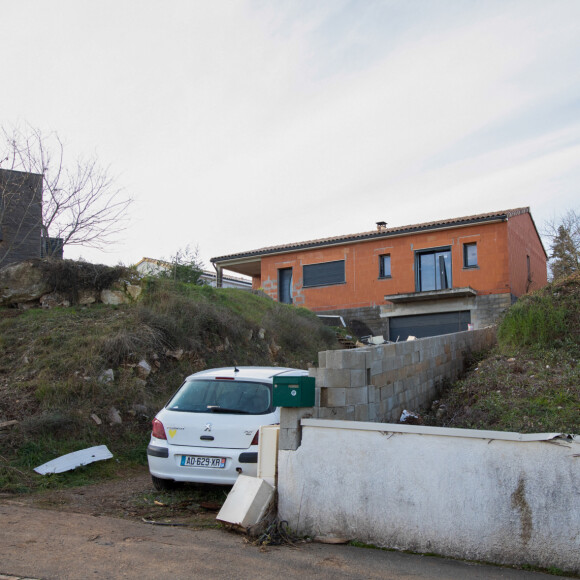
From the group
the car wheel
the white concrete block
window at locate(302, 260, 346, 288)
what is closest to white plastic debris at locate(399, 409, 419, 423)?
the car wheel

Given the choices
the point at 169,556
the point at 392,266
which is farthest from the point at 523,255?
the point at 169,556

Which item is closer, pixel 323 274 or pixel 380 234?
pixel 380 234

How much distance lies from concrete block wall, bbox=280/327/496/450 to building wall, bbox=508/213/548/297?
38.6 feet

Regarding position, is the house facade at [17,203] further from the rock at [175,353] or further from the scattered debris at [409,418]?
the scattered debris at [409,418]

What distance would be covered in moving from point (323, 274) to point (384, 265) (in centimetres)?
298

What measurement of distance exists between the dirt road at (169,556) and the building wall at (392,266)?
723 inches

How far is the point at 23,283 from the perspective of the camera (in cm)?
1262

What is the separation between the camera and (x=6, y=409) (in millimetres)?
8586

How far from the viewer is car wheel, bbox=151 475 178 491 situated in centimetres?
641

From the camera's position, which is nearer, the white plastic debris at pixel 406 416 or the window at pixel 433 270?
the white plastic debris at pixel 406 416

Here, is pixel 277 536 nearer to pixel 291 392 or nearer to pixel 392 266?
pixel 291 392

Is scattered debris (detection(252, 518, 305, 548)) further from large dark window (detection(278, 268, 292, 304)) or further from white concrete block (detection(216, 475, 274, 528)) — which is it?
large dark window (detection(278, 268, 292, 304))

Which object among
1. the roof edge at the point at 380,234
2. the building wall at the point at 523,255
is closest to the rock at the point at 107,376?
the roof edge at the point at 380,234

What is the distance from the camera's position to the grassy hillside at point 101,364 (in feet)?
26.3
